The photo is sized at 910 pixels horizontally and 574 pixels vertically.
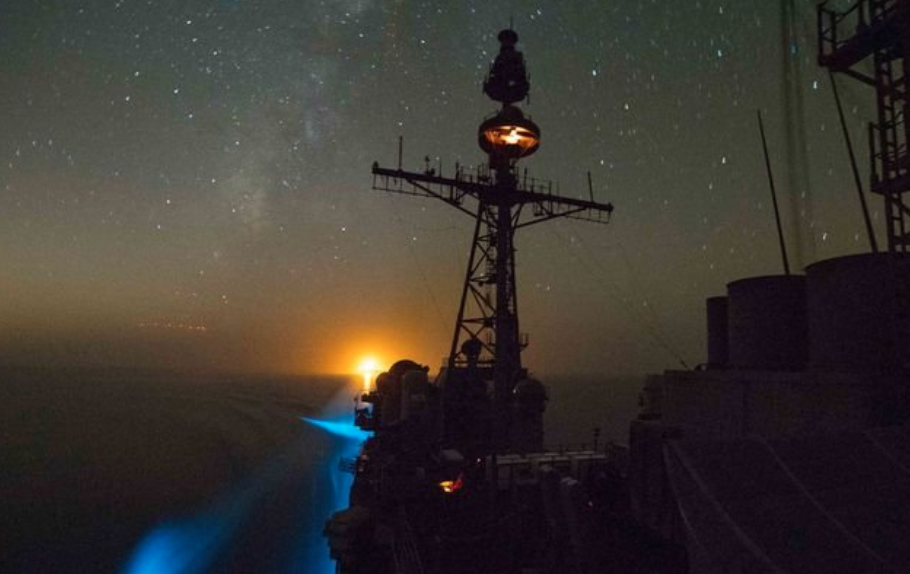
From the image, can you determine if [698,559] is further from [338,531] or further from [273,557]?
[273,557]

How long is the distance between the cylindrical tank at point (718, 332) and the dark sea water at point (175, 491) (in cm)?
3004

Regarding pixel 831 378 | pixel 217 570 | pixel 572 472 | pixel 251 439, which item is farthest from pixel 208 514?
pixel 831 378

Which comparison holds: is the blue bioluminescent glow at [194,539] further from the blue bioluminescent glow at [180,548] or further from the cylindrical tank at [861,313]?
the cylindrical tank at [861,313]

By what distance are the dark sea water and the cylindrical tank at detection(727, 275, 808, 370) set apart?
32144 mm

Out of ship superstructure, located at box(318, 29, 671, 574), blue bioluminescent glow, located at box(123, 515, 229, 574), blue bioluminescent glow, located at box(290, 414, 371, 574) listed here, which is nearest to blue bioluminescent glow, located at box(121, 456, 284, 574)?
blue bioluminescent glow, located at box(123, 515, 229, 574)

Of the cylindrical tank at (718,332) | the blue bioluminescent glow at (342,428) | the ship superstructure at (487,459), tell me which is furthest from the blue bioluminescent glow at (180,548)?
the blue bioluminescent glow at (342,428)

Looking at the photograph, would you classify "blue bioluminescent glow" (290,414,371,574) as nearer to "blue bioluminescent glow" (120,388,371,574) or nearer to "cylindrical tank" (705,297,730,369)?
"blue bioluminescent glow" (120,388,371,574)

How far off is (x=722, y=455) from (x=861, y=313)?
872cm

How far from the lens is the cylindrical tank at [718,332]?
21.0 metres

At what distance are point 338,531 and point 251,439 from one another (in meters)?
75.1

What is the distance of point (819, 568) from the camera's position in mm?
5199

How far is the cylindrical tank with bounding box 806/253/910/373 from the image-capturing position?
11016 mm

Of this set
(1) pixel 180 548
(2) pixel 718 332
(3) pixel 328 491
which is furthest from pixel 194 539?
(2) pixel 718 332

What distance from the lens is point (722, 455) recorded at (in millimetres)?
6781
